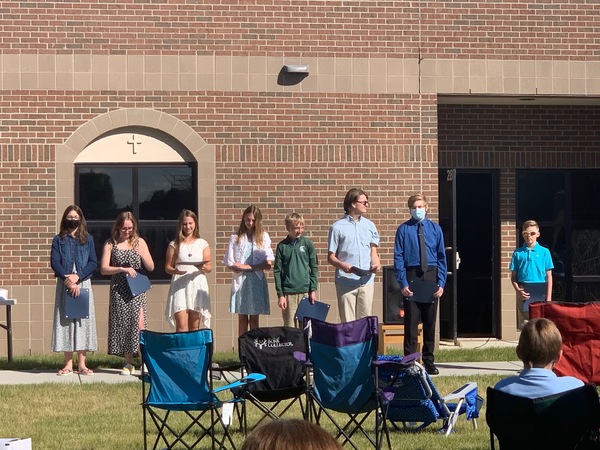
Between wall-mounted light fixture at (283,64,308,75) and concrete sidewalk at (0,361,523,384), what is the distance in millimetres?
4301

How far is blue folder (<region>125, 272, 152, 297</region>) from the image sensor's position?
487 inches

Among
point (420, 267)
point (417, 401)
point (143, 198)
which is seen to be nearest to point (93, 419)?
point (417, 401)

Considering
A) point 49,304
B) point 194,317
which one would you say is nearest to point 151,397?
point 194,317

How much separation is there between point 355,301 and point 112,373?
2.86 m

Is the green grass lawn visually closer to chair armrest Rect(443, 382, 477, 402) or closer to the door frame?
chair armrest Rect(443, 382, 477, 402)

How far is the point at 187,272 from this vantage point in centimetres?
1255

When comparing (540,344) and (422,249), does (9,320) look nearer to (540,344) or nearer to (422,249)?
(422,249)

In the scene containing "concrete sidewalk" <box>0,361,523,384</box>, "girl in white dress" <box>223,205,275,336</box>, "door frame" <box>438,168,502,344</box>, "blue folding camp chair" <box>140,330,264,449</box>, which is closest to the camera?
"blue folding camp chair" <box>140,330,264,449</box>

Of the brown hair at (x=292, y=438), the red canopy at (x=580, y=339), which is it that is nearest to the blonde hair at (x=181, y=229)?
the red canopy at (x=580, y=339)

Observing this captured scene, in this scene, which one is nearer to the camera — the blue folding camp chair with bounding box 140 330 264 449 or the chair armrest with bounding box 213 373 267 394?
the chair armrest with bounding box 213 373 267 394

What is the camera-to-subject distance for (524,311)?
12453 mm

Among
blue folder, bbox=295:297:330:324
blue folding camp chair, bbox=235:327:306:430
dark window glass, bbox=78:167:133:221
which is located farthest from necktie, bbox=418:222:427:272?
dark window glass, bbox=78:167:133:221

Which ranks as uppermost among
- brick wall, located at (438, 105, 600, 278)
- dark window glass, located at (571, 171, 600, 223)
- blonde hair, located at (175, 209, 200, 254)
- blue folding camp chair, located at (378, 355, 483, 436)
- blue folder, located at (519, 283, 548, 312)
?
brick wall, located at (438, 105, 600, 278)

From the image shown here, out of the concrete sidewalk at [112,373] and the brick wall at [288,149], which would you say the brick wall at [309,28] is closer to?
the brick wall at [288,149]
